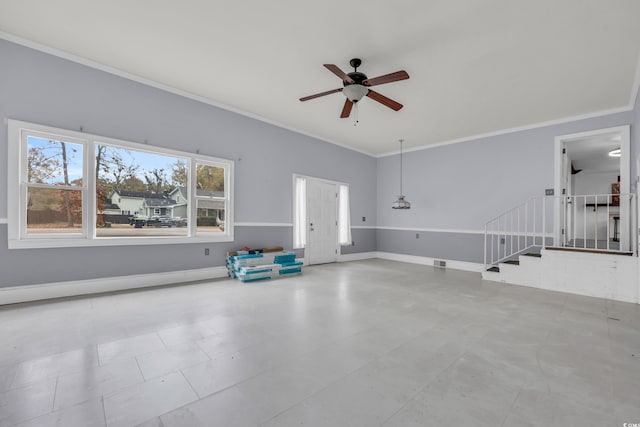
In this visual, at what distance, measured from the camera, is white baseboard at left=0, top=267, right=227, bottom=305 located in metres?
3.54

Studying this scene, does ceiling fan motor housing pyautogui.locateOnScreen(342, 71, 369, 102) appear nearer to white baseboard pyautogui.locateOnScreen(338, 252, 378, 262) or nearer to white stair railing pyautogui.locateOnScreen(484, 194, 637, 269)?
white stair railing pyautogui.locateOnScreen(484, 194, 637, 269)

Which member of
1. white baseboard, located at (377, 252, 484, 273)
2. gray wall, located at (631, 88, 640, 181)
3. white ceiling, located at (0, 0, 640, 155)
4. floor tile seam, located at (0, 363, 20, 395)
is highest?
white ceiling, located at (0, 0, 640, 155)

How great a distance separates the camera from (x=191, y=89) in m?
4.72

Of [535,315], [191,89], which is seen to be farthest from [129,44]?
[535,315]

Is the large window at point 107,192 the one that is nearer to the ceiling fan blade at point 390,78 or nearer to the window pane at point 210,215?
the window pane at point 210,215

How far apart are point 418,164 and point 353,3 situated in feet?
18.3

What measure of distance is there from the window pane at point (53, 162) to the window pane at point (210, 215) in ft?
5.69

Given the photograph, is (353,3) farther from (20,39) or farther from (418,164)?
(418,164)

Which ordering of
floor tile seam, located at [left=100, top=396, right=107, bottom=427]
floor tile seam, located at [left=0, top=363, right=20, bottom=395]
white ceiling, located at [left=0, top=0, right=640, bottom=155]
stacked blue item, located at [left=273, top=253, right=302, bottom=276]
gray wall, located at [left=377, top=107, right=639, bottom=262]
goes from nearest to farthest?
floor tile seam, located at [left=100, top=396, right=107, bottom=427], floor tile seam, located at [left=0, top=363, right=20, bottom=395], white ceiling, located at [left=0, top=0, right=640, bottom=155], stacked blue item, located at [left=273, top=253, right=302, bottom=276], gray wall, located at [left=377, top=107, right=639, bottom=262]

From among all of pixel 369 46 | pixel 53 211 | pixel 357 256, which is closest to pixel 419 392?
pixel 369 46

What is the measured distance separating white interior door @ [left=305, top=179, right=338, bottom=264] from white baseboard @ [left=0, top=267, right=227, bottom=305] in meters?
2.53

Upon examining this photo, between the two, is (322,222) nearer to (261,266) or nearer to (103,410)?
(261,266)

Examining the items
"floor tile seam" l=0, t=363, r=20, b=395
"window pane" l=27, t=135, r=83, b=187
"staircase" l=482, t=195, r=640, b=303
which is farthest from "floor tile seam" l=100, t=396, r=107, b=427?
"staircase" l=482, t=195, r=640, b=303

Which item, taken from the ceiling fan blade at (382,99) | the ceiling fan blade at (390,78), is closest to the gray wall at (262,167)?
the ceiling fan blade at (382,99)
